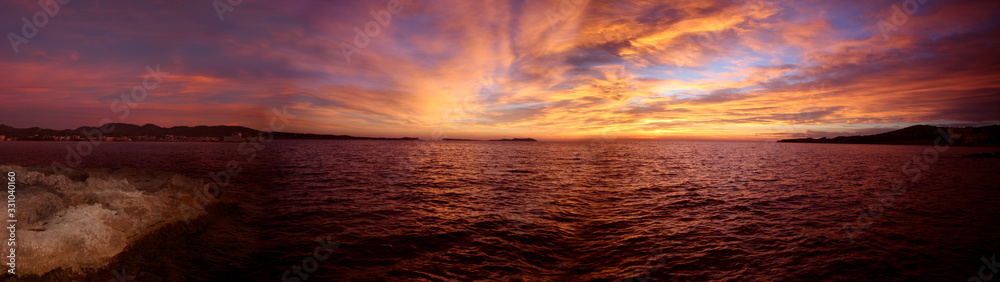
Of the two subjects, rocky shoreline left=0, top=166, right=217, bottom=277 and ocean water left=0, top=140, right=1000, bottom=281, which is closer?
rocky shoreline left=0, top=166, right=217, bottom=277

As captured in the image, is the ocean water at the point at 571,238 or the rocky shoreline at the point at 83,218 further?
the ocean water at the point at 571,238

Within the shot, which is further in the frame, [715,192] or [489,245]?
[715,192]

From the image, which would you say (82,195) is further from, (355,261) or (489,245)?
(489,245)

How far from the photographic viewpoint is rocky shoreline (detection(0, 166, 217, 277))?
32.1 feet

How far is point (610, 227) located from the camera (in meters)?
19.2

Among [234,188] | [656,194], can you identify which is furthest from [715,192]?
[234,188]

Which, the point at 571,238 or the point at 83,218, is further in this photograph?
the point at 571,238

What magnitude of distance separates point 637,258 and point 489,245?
20.8ft

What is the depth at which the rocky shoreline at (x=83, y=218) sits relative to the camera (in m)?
9.80

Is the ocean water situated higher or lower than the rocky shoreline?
lower

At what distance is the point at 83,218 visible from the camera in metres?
11.6

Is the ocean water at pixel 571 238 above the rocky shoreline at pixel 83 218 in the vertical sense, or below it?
below

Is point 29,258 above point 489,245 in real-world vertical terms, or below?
above

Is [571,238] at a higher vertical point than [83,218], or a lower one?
lower
